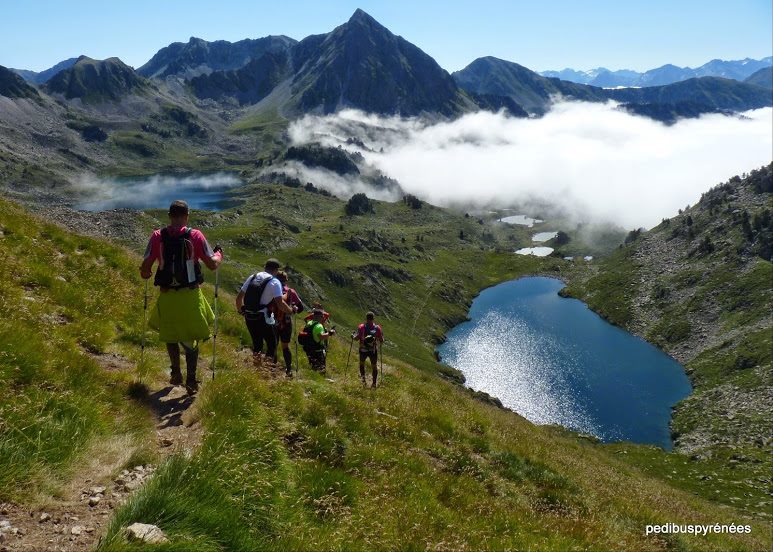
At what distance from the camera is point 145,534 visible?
499 centimetres

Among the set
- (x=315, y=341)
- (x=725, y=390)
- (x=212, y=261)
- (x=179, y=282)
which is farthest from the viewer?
(x=725, y=390)

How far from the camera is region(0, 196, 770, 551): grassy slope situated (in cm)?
602

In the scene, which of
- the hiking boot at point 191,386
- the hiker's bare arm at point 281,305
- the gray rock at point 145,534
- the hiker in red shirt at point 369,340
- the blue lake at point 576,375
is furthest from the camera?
the blue lake at point 576,375

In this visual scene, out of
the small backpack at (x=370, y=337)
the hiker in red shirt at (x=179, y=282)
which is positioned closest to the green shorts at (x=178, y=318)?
the hiker in red shirt at (x=179, y=282)

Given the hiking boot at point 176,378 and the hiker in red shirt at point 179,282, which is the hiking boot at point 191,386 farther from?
the hiking boot at point 176,378

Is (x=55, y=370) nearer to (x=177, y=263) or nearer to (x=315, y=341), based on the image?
(x=177, y=263)

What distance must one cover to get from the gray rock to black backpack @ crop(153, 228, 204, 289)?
5.94 meters

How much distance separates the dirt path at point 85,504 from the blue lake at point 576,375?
121736mm

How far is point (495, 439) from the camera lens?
1497cm

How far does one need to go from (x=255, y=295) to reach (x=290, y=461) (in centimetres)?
733

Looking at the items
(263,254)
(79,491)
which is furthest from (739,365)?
(79,491)

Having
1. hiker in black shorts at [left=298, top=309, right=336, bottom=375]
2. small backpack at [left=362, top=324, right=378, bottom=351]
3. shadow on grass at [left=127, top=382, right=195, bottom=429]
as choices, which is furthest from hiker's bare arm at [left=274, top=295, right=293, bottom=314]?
small backpack at [left=362, top=324, right=378, bottom=351]

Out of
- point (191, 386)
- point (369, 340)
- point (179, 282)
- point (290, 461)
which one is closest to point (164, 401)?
point (191, 386)

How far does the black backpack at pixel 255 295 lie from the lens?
14324mm
